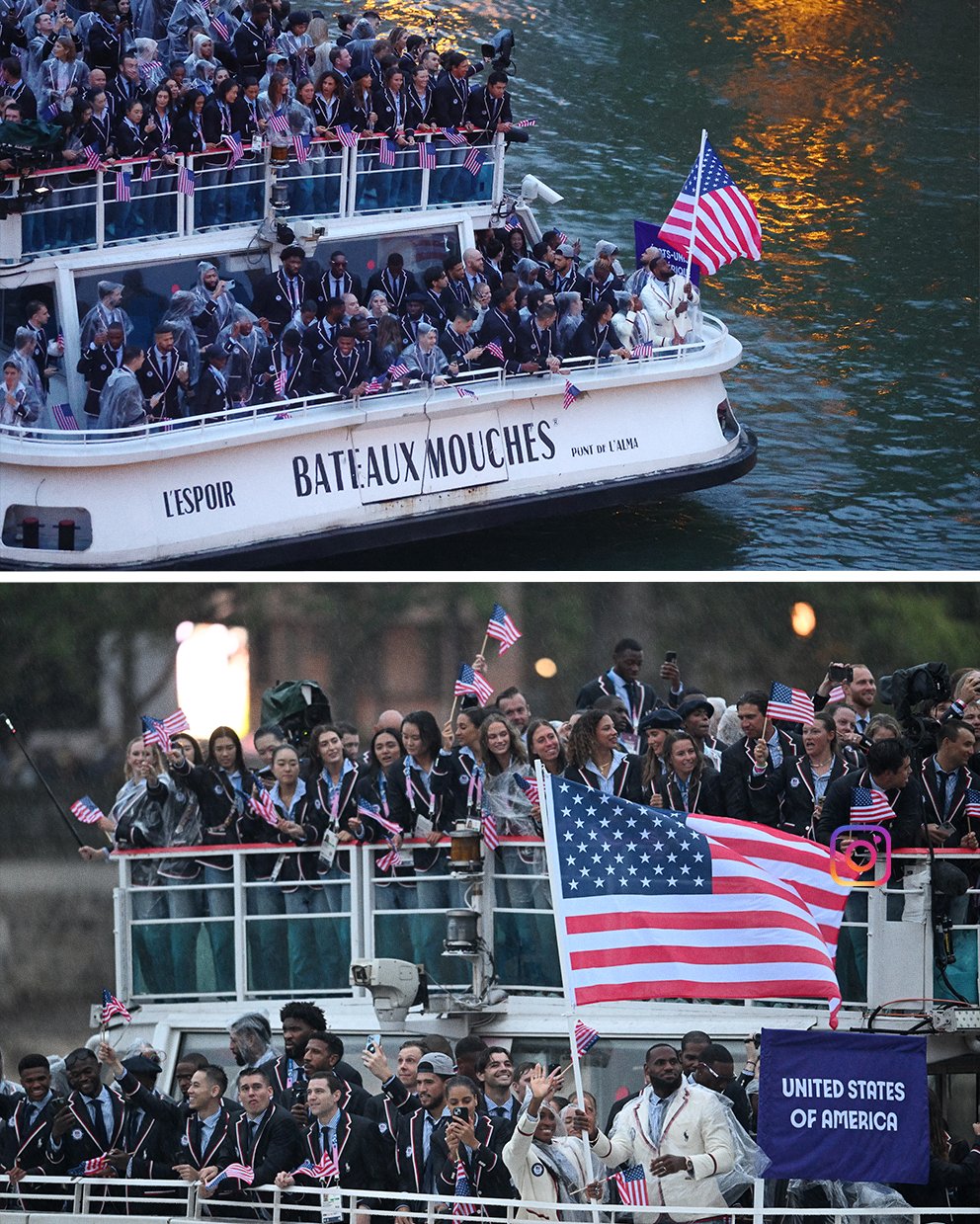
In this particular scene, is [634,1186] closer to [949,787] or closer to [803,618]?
[949,787]

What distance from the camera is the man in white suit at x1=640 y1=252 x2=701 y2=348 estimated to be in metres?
23.2

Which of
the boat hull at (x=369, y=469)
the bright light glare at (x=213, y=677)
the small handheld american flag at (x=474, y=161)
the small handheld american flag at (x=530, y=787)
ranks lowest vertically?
the small handheld american flag at (x=530, y=787)

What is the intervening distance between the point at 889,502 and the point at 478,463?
5930mm

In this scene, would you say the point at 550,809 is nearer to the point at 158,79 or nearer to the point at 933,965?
the point at 933,965

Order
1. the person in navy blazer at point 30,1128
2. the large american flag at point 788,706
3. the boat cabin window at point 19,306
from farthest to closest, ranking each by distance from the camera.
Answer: the boat cabin window at point 19,306 → the large american flag at point 788,706 → the person in navy blazer at point 30,1128

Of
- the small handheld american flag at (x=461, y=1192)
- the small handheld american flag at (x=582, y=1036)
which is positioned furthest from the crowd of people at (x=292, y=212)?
the small handheld american flag at (x=461, y=1192)

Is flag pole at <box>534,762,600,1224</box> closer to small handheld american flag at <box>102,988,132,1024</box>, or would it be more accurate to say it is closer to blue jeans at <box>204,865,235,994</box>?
blue jeans at <box>204,865,235,994</box>

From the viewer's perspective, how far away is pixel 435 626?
1174 inches

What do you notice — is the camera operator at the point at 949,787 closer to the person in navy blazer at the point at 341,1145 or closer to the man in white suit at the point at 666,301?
the person in navy blazer at the point at 341,1145

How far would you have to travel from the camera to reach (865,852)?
14383mm

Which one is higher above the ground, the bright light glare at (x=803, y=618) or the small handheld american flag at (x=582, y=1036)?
the bright light glare at (x=803, y=618)

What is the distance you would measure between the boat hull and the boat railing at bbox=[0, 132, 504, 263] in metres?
1.83

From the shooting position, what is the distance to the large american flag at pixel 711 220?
23.6 m

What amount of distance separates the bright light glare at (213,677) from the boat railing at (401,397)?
8408 millimetres
